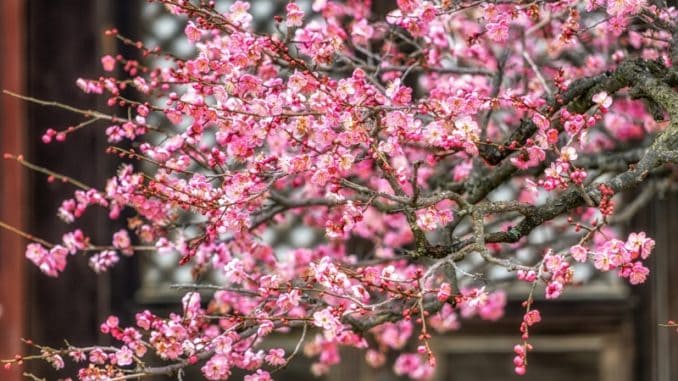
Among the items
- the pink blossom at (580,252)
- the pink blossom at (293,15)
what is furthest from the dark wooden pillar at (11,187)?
the pink blossom at (580,252)

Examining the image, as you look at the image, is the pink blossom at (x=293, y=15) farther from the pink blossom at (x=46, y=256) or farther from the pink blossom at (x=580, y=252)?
the pink blossom at (x=46, y=256)

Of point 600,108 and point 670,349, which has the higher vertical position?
point 670,349

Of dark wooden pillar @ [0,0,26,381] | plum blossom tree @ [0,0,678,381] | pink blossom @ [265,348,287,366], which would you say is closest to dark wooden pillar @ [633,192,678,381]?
plum blossom tree @ [0,0,678,381]

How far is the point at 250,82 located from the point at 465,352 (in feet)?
9.87

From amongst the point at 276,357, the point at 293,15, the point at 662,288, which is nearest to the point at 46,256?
the point at 276,357

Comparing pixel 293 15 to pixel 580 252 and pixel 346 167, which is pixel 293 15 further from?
pixel 580 252

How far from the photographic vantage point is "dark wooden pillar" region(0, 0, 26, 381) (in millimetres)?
5059

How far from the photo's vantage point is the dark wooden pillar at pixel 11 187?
5.06 m

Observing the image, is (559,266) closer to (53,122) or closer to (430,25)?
(430,25)

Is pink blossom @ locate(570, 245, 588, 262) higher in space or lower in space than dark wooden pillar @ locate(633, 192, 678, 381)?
lower

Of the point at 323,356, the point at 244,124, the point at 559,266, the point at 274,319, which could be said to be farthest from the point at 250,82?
the point at 323,356

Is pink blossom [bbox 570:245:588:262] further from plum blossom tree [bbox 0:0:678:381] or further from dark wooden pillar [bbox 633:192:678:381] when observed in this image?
dark wooden pillar [bbox 633:192:678:381]

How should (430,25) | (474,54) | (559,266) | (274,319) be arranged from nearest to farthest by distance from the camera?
(559,266) < (274,319) < (430,25) < (474,54)

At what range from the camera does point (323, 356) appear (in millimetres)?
3488
